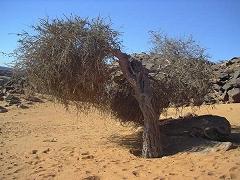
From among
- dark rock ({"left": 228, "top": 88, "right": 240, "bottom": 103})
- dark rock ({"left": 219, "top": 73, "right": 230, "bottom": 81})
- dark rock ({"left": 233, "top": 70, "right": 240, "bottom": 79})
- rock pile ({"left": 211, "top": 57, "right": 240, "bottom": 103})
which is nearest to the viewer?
dark rock ({"left": 228, "top": 88, "right": 240, "bottom": 103})

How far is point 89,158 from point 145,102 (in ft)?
6.22

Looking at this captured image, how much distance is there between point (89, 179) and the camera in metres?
7.78

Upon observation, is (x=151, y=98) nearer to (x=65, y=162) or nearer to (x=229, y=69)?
(x=65, y=162)

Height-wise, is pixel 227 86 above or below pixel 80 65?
above

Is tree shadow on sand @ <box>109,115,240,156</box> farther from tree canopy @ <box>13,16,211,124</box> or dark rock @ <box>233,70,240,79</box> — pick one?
dark rock @ <box>233,70,240,79</box>

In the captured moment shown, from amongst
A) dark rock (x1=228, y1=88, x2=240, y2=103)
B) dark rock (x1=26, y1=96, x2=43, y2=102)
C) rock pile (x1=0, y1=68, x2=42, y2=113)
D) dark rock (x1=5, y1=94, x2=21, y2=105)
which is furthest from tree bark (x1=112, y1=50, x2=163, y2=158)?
dark rock (x1=26, y1=96, x2=43, y2=102)

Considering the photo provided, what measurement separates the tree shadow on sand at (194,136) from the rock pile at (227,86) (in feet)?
33.0

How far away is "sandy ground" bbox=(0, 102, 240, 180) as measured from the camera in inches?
307

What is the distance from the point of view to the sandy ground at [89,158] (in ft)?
25.5

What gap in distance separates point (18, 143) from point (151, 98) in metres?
4.64

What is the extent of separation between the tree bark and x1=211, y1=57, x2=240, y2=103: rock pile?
11872 mm

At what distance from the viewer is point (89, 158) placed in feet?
31.4

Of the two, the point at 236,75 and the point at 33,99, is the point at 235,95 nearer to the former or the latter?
the point at 236,75

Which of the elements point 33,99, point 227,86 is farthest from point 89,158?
point 227,86
